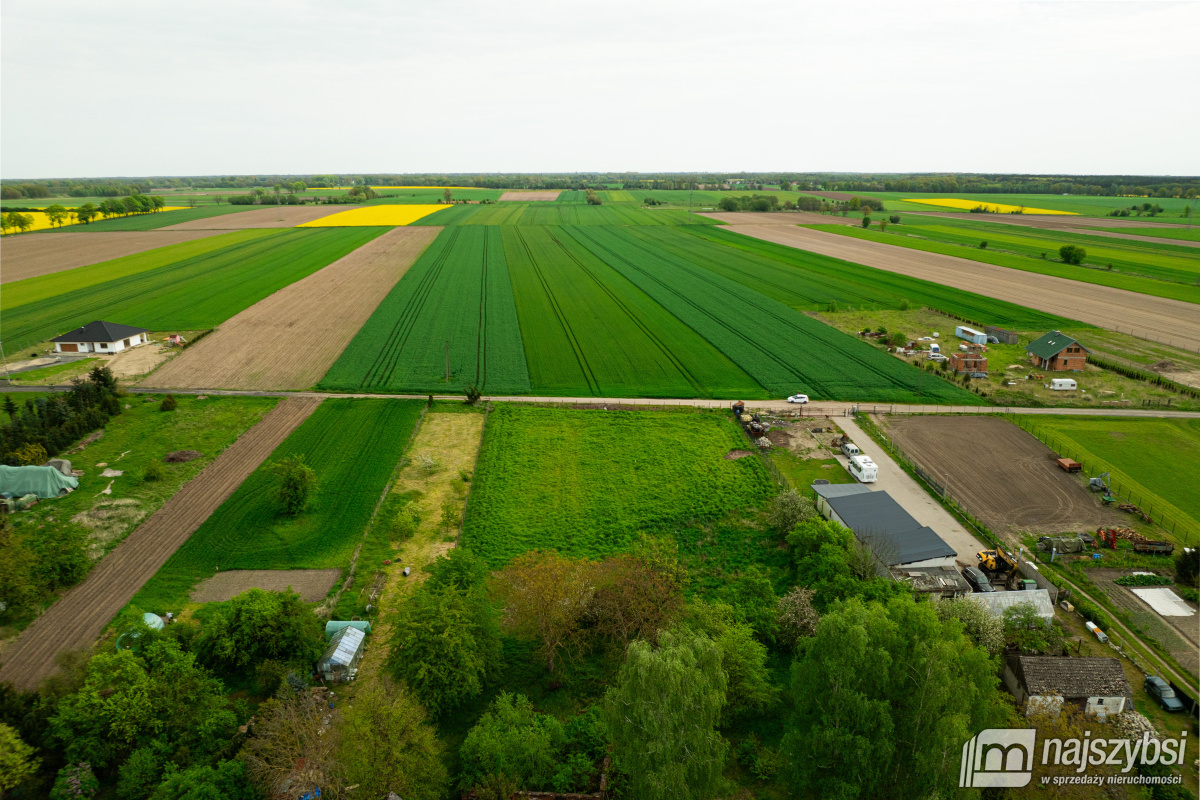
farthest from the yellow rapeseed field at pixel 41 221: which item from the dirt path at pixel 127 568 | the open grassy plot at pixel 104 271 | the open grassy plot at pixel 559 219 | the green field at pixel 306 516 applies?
the green field at pixel 306 516

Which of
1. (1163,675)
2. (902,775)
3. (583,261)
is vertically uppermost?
(583,261)

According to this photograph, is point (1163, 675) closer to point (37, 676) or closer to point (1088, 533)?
point (1088, 533)

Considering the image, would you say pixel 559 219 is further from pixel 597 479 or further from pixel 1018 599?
pixel 1018 599

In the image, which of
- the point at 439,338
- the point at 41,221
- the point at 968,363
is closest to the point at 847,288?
the point at 968,363

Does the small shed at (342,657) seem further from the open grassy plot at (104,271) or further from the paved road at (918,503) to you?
the open grassy plot at (104,271)

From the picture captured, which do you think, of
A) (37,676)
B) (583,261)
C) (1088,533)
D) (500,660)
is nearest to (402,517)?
(500,660)

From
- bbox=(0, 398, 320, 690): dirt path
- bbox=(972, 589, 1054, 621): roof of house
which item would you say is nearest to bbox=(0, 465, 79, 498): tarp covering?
bbox=(0, 398, 320, 690): dirt path
